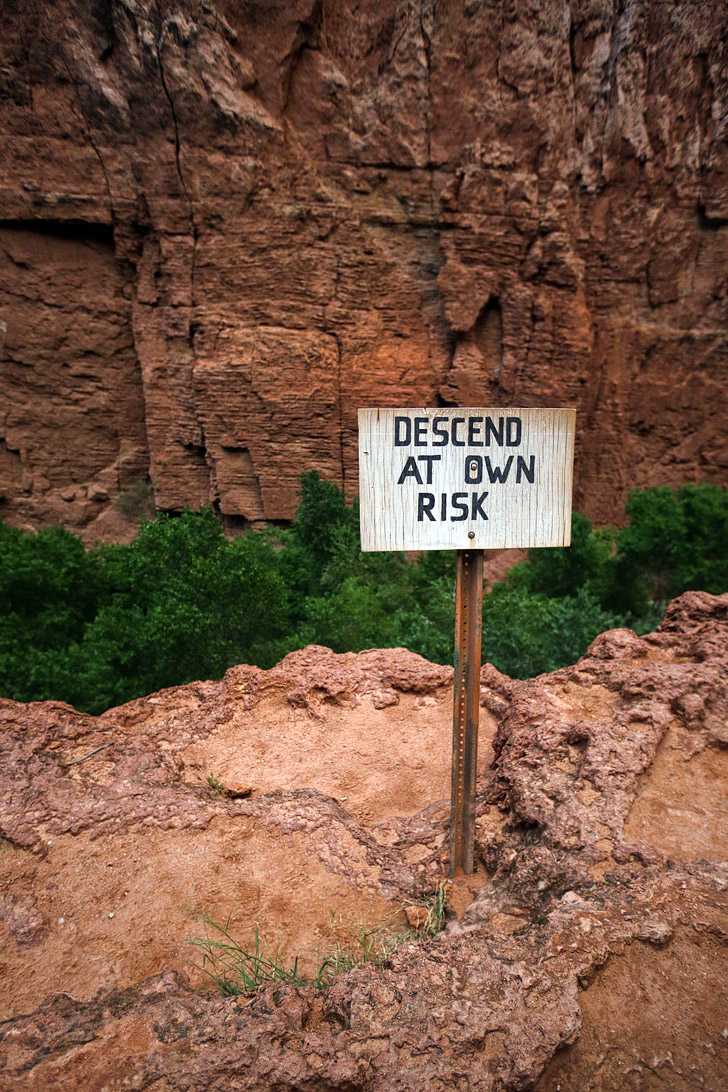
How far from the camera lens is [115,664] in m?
10.5

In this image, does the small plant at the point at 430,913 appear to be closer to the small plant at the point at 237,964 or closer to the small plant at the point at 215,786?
the small plant at the point at 237,964

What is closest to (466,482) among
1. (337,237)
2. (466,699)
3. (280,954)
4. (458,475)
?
(458,475)

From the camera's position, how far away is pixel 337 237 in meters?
15.5

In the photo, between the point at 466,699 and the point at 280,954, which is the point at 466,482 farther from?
the point at 280,954

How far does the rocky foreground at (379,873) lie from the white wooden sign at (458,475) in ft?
5.06

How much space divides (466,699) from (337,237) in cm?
1541

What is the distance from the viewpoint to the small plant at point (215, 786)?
3.75 meters

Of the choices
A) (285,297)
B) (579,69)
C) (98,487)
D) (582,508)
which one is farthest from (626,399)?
(98,487)

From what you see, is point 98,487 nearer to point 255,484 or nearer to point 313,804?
point 255,484

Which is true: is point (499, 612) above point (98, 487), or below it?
below

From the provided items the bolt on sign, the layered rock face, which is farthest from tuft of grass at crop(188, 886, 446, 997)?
the layered rock face

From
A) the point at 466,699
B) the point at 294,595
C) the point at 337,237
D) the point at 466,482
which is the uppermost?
the point at 337,237

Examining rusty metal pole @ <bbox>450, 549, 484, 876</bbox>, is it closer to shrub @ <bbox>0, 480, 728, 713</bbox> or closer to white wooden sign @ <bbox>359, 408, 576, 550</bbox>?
white wooden sign @ <bbox>359, 408, 576, 550</bbox>

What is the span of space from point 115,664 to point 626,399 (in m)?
15.2
